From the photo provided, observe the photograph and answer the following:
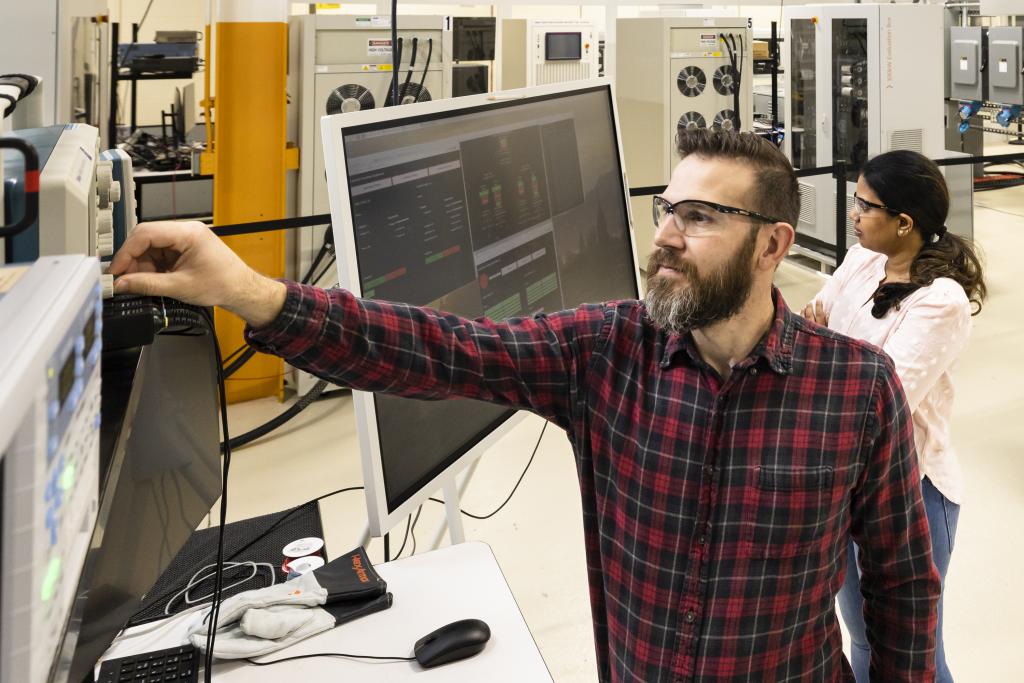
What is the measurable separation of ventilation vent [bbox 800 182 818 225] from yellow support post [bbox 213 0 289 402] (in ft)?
13.8

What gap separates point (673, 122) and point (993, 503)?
3.60 metres

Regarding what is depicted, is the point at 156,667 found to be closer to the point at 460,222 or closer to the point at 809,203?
the point at 460,222

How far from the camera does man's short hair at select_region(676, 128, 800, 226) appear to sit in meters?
1.42

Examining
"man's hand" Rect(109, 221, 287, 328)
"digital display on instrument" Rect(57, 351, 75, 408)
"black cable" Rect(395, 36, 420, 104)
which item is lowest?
"digital display on instrument" Rect(57, 351, 75, 408)

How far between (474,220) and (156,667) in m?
0.97

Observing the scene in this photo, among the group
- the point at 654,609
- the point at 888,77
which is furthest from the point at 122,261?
the point at 888,77

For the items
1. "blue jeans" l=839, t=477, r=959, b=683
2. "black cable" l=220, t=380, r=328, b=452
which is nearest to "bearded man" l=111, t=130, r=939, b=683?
"blue jeans" l=839, t=477, r=959, b=683

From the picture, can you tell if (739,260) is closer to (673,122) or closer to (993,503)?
(993,503)

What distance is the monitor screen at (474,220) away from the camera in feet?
5.22

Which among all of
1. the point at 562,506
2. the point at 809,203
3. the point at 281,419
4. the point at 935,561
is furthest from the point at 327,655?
the point at 809,203

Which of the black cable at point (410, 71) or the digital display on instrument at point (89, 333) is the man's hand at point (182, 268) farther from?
the black cable at point (410, 71)

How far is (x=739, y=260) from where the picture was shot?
4.58ft

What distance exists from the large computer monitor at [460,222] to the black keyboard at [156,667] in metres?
0.36

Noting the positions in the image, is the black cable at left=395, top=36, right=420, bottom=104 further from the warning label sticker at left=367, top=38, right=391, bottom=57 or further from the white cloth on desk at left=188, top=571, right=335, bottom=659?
the white cloth on desk at left=188, top=571, right=335, bottom=659
